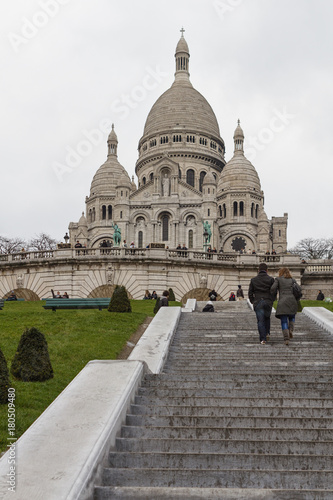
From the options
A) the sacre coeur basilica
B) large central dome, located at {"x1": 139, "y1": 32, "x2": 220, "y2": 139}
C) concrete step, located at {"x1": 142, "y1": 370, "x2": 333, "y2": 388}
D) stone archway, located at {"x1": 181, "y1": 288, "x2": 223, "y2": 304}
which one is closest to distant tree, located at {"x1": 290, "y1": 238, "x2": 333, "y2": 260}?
the sacre coeur basilica

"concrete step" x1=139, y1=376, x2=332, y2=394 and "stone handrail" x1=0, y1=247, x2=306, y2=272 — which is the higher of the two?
"stone handrail" x1=0, y1=247, x2=306, y2=272

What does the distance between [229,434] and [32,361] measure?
4168mm

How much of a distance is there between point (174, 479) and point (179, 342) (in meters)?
→ 6.94

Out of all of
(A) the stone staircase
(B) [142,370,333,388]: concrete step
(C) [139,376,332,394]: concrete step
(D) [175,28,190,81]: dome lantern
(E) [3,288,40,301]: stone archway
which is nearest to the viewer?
(A) the stone staircase

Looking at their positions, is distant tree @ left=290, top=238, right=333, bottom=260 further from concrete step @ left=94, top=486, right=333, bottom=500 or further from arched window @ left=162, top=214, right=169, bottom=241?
concrete step @ left=94, top=486, right=333, bottom=500

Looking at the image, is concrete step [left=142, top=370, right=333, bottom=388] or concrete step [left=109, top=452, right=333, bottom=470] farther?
concrete step [left=142, top=370, right=333, bottom=388]

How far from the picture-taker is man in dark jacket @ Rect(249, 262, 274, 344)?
37.5 feet

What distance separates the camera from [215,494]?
185 inches

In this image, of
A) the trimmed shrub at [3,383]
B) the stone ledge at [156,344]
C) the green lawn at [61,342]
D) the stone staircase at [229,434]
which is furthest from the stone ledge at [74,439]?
the stone ledge at [156,344]

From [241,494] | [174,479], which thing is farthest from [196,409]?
[241,494]

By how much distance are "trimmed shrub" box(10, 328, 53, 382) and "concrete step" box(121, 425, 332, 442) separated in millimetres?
3408

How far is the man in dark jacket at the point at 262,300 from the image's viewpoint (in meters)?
11.4

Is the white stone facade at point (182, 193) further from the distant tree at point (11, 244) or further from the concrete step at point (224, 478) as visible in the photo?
the concrete step at point (224, 478)

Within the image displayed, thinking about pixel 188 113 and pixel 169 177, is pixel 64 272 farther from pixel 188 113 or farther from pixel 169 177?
pixel 188 113
